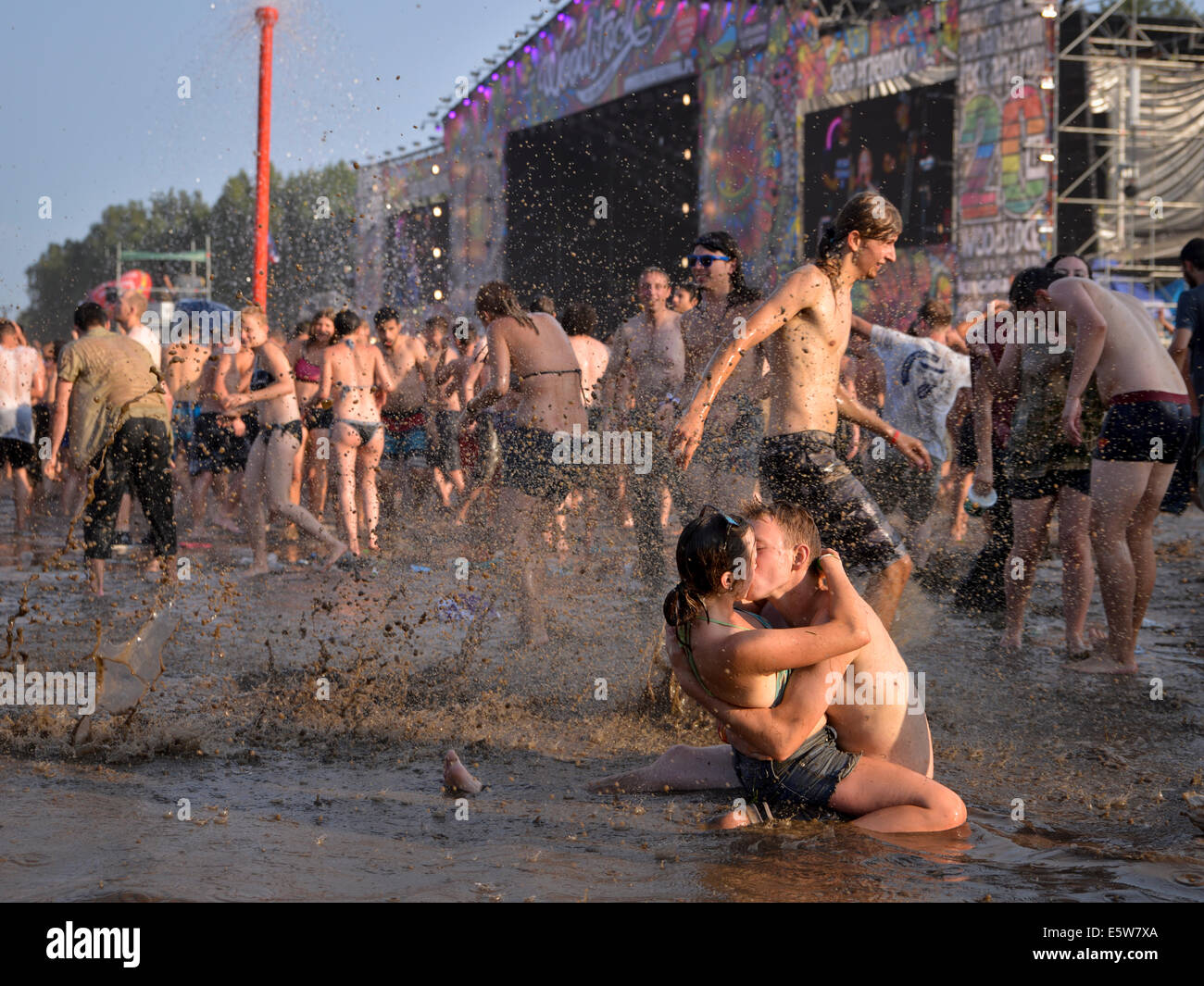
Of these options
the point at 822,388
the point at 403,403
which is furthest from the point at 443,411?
the point at 822,388

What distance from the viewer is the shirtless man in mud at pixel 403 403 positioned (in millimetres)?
10789

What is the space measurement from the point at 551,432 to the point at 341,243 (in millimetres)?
41568

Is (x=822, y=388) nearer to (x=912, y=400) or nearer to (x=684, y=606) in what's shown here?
(x=684, y=606)

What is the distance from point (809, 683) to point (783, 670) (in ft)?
0.35

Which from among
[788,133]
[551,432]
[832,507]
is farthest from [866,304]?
[832,507]

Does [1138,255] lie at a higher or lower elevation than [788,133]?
lower

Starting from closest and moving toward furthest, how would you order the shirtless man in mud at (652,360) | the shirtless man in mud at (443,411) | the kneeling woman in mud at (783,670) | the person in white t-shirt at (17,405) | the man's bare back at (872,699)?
the kneeling woman in mud at (783,670) → the man's bare back at (872,699) → the shirtless man in mud at (652,360) → the person in white t-shirt at (17,405) → the shirtless man in mud at (443,411)

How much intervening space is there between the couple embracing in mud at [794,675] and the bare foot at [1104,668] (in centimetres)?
230

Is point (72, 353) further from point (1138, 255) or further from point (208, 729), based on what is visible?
point (1138, 255)

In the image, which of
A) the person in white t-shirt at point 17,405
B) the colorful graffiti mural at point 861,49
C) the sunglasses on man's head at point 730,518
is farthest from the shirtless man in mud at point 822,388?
the colorful graffiti mural at point 861,49

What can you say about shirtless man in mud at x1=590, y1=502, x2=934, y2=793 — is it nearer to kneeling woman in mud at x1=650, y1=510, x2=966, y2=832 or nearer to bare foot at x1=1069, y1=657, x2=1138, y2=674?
kneeling woman in mud at x1=650, y1=510, x2=966, y2=832

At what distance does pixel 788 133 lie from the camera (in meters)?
19.0

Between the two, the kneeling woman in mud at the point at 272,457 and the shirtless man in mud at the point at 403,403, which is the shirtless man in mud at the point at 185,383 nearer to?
the shirtless man in mud at the point at 403,403
